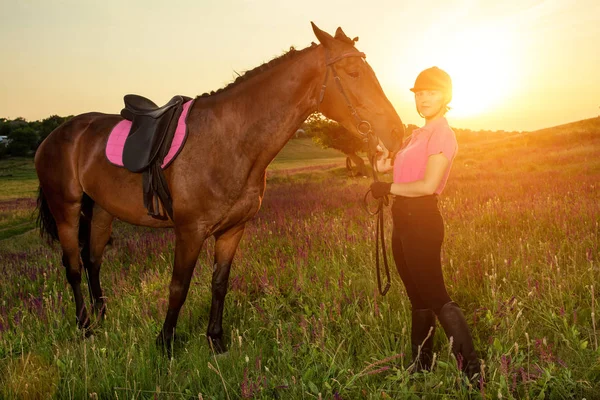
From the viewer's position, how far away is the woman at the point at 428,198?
2.34m

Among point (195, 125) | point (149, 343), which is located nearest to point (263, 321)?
point (149, 343)

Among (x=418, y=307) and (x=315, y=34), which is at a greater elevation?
(x=315, y=34)

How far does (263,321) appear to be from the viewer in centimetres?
369

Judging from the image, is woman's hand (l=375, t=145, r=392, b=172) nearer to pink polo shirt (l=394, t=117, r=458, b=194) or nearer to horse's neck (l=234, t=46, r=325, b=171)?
pink polo shirt (l=394, t=117, r=458, b=194)

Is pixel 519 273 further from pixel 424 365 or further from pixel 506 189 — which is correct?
pixel 506 189

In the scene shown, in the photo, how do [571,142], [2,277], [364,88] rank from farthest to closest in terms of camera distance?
[571,142]
[2,277]
[364,88]

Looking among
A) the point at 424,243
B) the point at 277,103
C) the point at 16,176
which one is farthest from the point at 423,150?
the point at 16,176

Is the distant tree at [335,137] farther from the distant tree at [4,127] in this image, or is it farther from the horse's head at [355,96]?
the distant tree at [4,127]

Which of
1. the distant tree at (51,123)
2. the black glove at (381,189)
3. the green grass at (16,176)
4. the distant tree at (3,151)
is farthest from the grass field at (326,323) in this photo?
the distant tree at (51,123)

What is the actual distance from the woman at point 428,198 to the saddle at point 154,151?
79.2 inches

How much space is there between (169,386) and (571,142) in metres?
32.5

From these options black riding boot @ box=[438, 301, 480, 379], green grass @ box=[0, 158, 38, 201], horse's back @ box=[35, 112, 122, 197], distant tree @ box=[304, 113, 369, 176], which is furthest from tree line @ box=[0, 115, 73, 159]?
black riding boot @ box=[438, 301, 480, 379]

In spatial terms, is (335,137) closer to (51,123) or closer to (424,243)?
(424,243)

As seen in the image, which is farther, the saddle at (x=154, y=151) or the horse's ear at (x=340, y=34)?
the saddle at (x=154, y=151)
